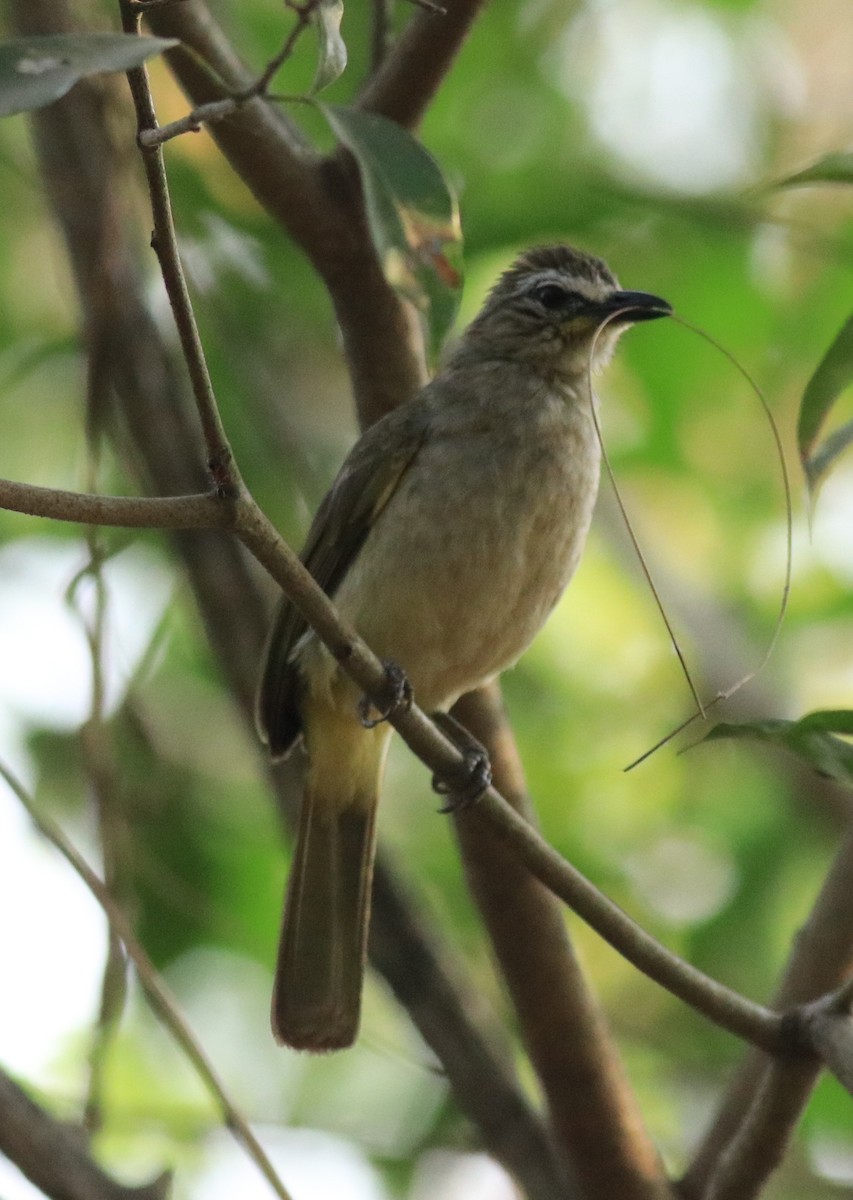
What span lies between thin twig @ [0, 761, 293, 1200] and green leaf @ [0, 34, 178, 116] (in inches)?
63.9

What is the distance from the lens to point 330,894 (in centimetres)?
398

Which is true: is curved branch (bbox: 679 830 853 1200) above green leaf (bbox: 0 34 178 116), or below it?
below

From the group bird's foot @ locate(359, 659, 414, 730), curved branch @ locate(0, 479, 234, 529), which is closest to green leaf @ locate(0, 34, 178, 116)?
curved branch @ locate(0, 479, 234, 529)

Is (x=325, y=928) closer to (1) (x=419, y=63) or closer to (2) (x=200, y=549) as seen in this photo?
(2) (x=200, y=549)

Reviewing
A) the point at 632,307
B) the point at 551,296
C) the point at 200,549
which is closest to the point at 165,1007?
the point at 200,549

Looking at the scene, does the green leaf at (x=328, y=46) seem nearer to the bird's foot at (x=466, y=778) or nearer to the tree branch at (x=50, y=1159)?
the bird's foot at (x=466, y=778)

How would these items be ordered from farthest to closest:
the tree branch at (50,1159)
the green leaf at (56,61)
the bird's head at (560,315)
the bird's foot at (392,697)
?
the bird's head at (560,315) → the bird's foot at (392,697) → the tree branch at (50,1159) → the green leaf at (56,61)

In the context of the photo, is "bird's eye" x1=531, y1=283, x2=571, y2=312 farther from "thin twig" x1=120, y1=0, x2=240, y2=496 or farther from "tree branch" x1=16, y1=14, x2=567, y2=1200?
"thin twig" x1=120, y1=0, x2=240, y2=496

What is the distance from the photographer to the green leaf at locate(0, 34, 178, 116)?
76.0 inches

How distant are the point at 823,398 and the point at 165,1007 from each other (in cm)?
168

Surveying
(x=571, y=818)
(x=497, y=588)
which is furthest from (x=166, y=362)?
(x=571, y=818)

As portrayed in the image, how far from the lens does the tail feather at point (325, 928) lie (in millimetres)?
3814

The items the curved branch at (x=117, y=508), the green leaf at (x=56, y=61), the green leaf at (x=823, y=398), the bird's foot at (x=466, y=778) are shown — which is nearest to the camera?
the green leaf at (x=56, y=61)

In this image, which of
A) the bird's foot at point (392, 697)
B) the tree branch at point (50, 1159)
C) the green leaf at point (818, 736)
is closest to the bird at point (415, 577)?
the bird's foot at point (392, 697)
